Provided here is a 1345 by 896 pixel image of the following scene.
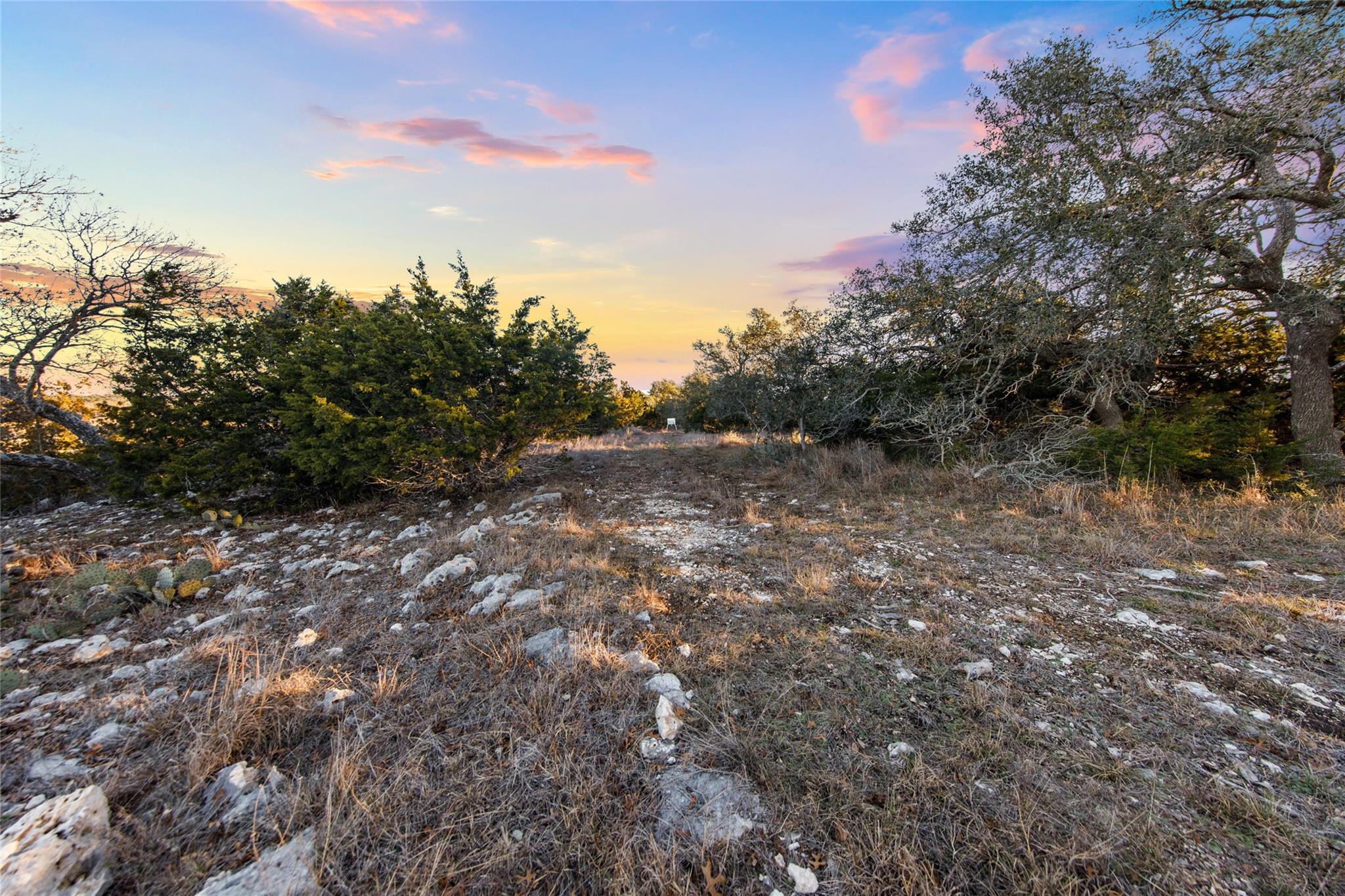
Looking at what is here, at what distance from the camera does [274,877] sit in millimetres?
1581

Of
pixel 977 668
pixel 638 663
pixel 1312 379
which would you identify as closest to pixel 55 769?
pixel 638 663

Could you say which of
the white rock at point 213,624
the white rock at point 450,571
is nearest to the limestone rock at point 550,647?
the white rock at point 450,571

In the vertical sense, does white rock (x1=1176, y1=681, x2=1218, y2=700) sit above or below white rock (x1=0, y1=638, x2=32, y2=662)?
above

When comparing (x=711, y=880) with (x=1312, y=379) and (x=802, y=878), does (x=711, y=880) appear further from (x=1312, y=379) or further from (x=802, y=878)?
(x=1312, y=379)

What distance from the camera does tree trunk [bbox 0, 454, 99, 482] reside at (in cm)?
778

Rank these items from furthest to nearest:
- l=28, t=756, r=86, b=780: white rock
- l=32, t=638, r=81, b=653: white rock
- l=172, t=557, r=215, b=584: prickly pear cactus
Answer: l=172, t=557, r=215, b=584: prickly pear cactus
l=32, t=638, r=81, b=653: white rock
l=28, t=756, r=86, b=780: white rock

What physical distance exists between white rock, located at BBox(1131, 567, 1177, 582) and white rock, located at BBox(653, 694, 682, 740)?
14.7 feet

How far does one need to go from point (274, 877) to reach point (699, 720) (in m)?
1.75

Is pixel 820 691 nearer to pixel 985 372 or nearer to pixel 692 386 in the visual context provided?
pixel 985 372

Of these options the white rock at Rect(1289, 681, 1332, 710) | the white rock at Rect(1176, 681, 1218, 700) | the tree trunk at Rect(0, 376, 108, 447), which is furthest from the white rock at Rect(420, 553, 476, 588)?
the tree trunk at Rect(0, 376, 108, 447)

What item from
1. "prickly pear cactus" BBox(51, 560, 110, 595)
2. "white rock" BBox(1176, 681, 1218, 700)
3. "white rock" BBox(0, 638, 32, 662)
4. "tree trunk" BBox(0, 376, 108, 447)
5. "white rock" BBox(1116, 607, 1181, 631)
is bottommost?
"white rock" BBox(0, 638, 32, 662)

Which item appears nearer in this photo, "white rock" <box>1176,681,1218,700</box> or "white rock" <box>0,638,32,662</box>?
"white rock" <box>1176,681,1218,700</box>

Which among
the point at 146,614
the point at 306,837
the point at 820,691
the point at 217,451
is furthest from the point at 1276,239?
the point at 217,451

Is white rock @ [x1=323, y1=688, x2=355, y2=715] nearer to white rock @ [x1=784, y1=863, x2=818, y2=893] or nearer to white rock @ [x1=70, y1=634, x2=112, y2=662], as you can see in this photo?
white rock @ [x1=70, y1=634, x2=112, y2=662]
